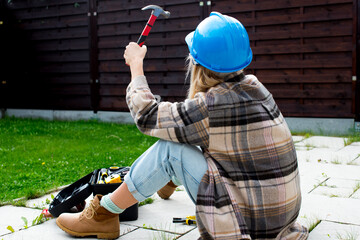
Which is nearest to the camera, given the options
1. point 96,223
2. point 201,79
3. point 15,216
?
point 201,79

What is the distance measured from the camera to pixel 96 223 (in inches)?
83.0

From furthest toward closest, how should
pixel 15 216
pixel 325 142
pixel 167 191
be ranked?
pixel 325 142 → pixel 167 191 → pixel 15 216

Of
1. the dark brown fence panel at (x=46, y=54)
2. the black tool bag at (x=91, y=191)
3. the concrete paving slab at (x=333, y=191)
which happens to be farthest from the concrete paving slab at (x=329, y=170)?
the dark brown fence panel at (x=46, y=54)

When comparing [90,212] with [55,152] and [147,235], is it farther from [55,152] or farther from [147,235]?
[55,152]

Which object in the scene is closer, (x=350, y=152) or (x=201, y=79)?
(x=201, y=79)

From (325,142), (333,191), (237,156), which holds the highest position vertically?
(237,156)

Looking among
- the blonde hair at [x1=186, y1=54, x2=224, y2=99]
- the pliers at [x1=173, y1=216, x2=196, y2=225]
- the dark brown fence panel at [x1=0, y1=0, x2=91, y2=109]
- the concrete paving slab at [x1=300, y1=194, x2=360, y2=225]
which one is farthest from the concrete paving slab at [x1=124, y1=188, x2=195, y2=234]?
the dark brown fence panel at [x1=0, y1=0, x2=91, y2=109]

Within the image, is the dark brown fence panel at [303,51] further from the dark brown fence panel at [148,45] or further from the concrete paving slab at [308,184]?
the concrete paving slab at [308,184]

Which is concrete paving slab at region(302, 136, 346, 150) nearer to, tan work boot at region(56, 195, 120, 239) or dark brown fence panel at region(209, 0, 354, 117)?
dark brown fence panel at region(209, 0, 354, 117)

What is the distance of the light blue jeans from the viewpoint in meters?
1.78

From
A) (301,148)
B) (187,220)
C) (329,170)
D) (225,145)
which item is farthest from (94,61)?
(225,145)

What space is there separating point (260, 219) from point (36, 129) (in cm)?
509

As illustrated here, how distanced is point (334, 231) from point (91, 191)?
1209 mm

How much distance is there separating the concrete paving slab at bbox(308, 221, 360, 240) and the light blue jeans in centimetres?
71
